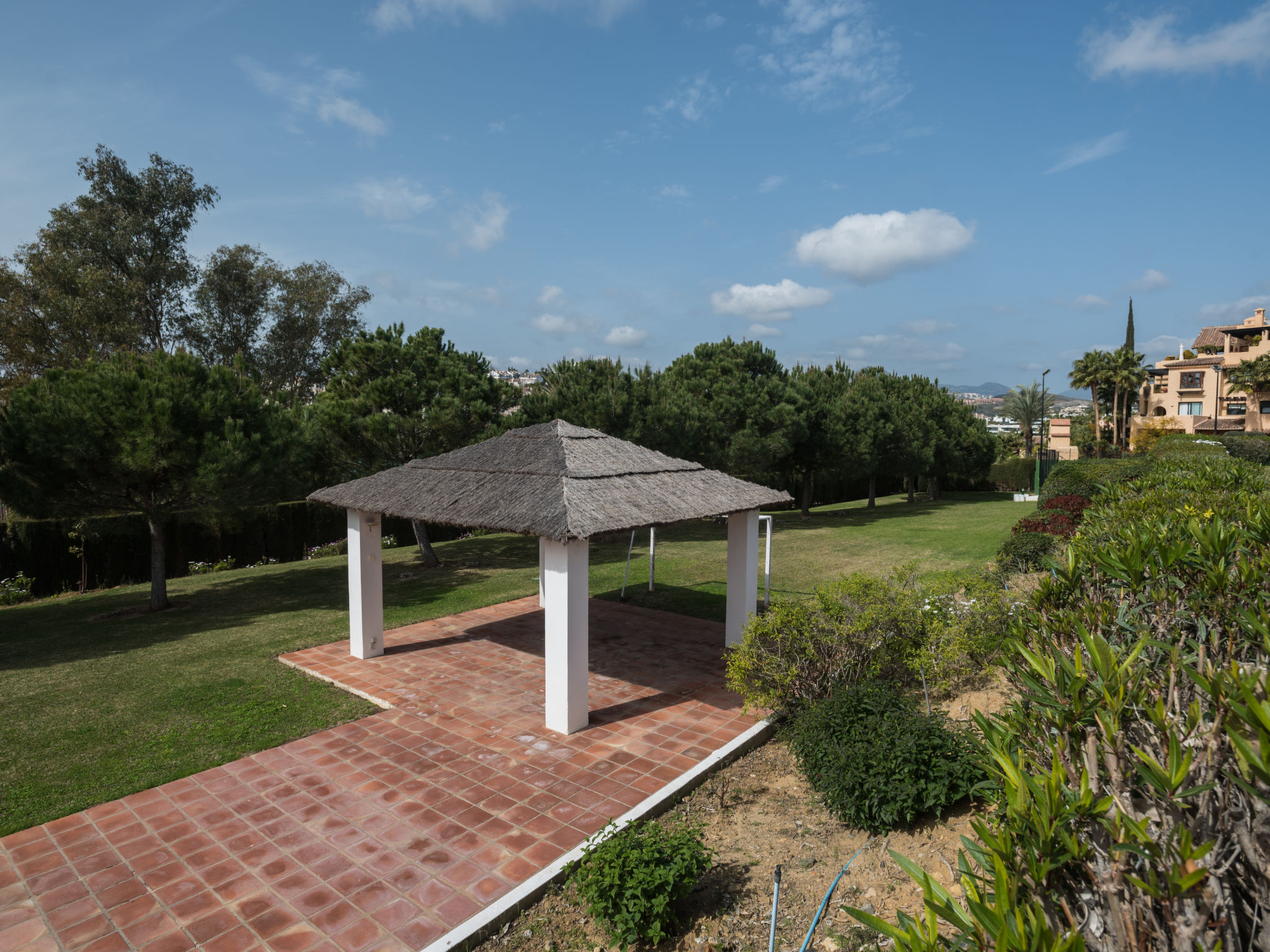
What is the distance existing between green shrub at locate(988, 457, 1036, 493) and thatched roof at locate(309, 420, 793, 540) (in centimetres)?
4404

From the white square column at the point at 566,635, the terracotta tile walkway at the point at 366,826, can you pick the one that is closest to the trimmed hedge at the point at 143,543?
the terracotta tile walkway at the point at 366,826

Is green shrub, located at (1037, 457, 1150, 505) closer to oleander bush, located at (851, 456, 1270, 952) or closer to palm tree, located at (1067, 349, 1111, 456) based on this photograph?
oleander bush, located at (851, 456, 1270, 952)

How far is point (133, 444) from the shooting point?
1241cm

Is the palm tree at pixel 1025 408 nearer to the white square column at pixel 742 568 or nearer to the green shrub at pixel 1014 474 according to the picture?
the green shrub at pixel 1014 474

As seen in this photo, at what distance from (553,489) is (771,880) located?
470 centimetres

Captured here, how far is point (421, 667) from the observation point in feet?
32.8

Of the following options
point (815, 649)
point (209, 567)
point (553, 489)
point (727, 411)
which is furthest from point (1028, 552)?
point (209, 567)

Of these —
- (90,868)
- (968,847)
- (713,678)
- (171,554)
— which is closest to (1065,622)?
(968,847)

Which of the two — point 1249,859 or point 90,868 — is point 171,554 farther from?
point 1249,859

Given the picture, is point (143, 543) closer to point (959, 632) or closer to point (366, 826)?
point (366, 826)

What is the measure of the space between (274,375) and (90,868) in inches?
1186

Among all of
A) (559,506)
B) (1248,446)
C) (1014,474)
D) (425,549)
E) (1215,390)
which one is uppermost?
(1215,390)

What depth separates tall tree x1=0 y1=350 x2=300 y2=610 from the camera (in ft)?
40.2

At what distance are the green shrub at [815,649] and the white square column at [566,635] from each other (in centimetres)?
171
